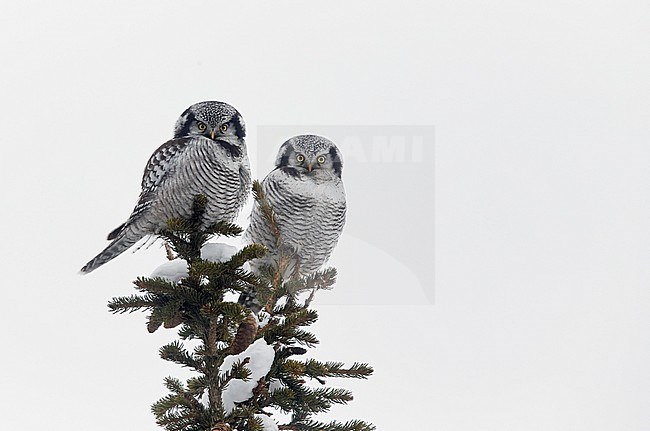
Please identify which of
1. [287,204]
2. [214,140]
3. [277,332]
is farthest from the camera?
[287,204]

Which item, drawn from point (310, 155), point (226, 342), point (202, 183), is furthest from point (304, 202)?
point (226, 342)

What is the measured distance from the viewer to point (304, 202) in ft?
5.62

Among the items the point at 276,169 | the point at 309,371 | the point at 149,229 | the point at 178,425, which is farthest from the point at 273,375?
the point at 276,169

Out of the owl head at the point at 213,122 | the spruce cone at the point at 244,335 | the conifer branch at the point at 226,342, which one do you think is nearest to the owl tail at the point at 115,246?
the owl head at the point at 213,122

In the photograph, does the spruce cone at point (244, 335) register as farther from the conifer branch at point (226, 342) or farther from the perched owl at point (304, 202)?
the perched owl at point (304, 202)

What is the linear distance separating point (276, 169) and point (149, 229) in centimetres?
41

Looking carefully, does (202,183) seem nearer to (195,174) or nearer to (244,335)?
(195,174)

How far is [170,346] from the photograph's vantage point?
1054mm

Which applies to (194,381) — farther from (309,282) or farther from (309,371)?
(309,282)

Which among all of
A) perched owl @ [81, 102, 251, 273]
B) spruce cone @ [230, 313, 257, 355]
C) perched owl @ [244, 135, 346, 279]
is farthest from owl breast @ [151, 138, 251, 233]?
spruce cone @ [230, 313, 257, 355]

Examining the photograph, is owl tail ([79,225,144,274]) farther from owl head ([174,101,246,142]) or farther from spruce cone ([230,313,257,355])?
spruce cone ([230,313,257,355])

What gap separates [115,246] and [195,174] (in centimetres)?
29

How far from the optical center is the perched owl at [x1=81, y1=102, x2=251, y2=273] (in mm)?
1469

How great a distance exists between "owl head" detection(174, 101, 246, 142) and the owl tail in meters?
0.27
